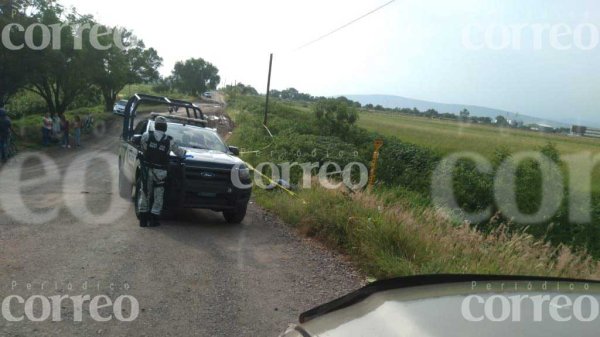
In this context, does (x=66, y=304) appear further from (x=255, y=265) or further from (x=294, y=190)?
(x=294, y=190)

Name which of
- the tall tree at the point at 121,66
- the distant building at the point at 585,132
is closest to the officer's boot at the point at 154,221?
the tall tree at the point at 121,66

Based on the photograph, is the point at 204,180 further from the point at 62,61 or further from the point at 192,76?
the point at 192,76

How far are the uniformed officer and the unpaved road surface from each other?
1.02 ft

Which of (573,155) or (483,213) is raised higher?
(573,155)

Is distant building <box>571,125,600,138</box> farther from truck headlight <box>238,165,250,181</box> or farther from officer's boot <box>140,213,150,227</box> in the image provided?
officer's boot <box>140,213,150,227</box>

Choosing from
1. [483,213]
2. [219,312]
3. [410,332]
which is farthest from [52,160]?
[410,332]

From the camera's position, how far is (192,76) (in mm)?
101000

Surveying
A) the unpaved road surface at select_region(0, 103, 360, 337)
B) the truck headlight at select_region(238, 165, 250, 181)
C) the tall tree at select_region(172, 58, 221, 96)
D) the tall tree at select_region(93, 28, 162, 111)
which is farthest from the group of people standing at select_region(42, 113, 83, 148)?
the tall tree at select_region(172, 58, 221, 96)

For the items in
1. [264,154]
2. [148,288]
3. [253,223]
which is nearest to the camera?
[148,288]

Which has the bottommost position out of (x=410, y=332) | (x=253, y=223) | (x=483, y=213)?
(x=483, y=213)

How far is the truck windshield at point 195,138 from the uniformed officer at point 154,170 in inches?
52.1

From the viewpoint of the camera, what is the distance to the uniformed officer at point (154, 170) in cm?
845

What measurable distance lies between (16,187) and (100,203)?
292 centimetres

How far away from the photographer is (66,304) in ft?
16.1
